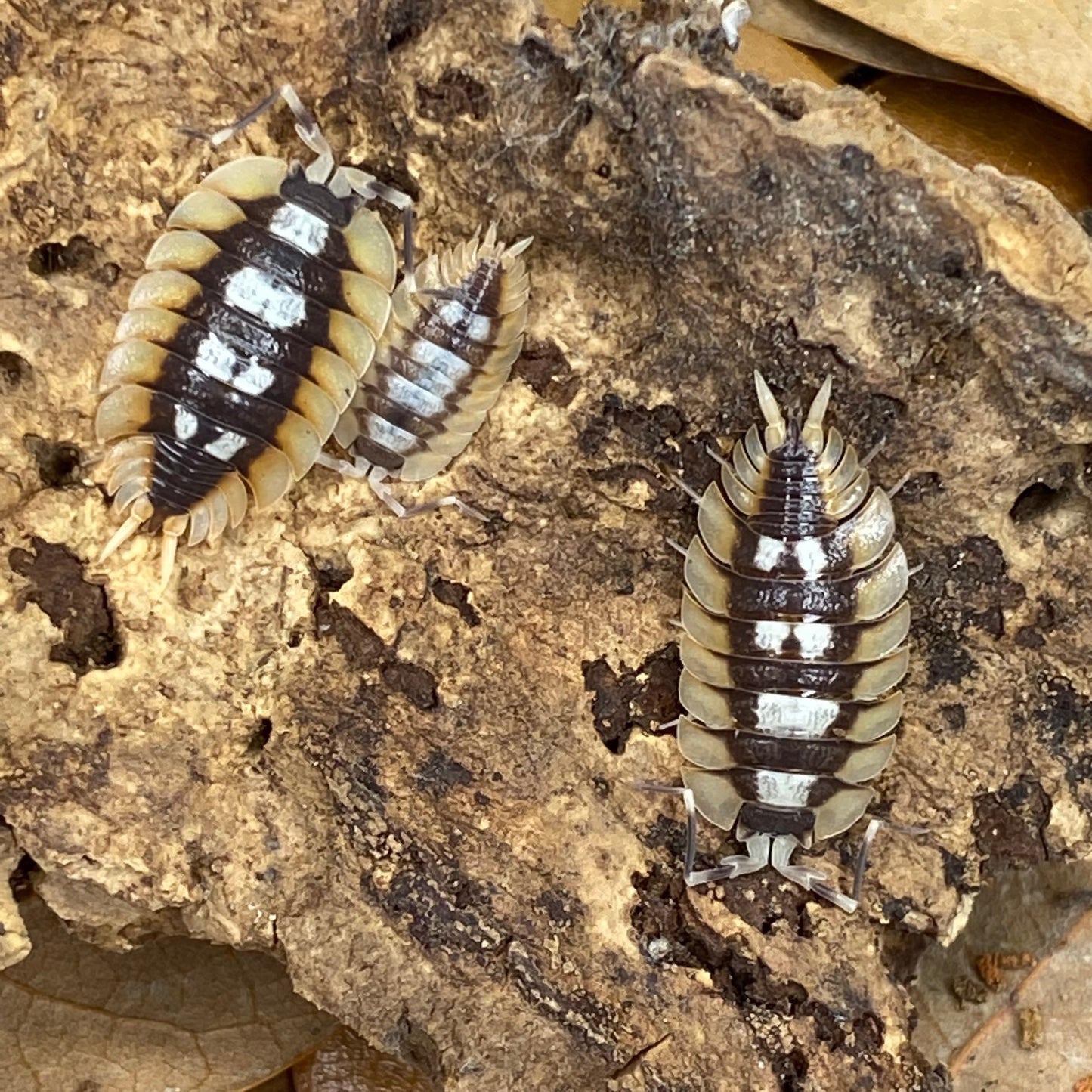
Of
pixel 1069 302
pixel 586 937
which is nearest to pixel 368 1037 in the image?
pixel 586 937

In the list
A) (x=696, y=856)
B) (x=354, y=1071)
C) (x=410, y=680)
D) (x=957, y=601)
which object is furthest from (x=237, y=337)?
(x=354, y=1071)

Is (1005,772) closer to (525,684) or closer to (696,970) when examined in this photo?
(696,970)

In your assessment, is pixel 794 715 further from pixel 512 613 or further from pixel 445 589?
pixel 445 589

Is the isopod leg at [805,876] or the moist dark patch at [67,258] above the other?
the moist dark patch at [67,258]

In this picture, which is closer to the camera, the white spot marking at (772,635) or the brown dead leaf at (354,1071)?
the white spot marking at (772,635)

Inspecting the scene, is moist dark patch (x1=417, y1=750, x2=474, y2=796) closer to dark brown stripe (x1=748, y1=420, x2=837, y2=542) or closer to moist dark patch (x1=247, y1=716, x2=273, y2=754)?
moist dark patch (x1=247, y1=716, x2=273, y2=754)

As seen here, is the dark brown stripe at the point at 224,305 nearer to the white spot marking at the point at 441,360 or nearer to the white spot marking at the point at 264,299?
the white spot marking at the point at 264,299

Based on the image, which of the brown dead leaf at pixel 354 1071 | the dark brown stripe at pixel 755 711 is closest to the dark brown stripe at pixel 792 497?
the dark brown stripe at pixel 755 711
